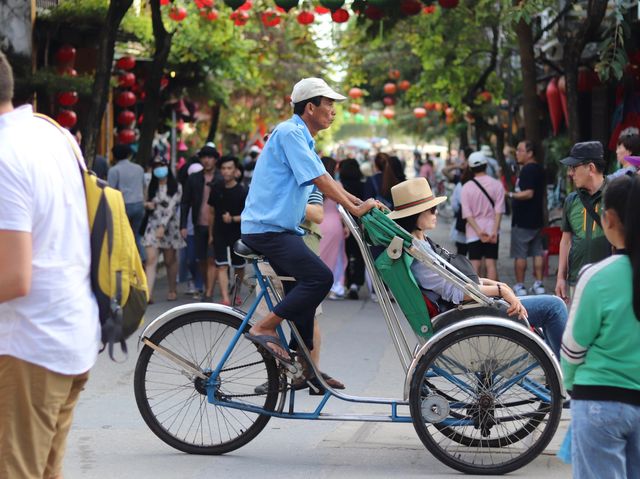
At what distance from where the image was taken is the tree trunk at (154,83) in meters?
16.1

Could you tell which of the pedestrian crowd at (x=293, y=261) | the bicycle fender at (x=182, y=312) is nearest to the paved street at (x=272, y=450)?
the pedestrian crowd at (x=293, y=261)

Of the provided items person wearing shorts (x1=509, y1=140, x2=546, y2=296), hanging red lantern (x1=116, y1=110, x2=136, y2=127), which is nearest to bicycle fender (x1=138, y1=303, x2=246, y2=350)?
person wearing shorts (x1=509, y1=140, x2=546, y2=296)

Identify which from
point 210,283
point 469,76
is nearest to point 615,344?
point 210,283

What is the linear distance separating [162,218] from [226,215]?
1.19 meters

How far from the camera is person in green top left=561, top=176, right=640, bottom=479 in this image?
12.8ft

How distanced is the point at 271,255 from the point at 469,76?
18.5m

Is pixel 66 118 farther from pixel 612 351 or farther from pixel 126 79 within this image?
pixel 612 351

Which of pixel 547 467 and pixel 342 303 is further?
pixel 342 303

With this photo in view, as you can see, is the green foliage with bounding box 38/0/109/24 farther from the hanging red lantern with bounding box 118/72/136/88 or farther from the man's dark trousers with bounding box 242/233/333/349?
the man's dark trousers with bounding box 242/233/333/349

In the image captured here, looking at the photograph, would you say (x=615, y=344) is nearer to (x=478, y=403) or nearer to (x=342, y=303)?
(x=478, y=403)

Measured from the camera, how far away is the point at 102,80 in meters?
14.6

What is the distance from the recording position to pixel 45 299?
389 centimetres

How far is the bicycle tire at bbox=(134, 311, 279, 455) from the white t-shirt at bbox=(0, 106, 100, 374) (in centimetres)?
254

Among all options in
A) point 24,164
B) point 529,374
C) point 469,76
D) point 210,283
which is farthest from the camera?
point 469,76
